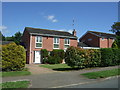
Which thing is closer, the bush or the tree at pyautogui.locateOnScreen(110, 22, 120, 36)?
the bush

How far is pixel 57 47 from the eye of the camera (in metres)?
25.5

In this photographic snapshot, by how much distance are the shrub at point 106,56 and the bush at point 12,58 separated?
8.84 metres

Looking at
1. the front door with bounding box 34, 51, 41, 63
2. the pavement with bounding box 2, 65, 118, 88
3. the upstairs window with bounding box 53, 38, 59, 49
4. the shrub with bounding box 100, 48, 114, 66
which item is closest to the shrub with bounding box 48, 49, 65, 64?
the upstairs window with bounding box 53, 38, 59, 49

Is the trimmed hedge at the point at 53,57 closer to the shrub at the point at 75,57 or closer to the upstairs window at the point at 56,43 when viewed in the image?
the upstairs window at the point at 56,43

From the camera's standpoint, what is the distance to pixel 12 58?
13.2 m

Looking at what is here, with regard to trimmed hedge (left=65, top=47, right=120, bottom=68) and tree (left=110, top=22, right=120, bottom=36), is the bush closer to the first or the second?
trimmed hedge (left=65, top=47, right=120, bottom=68)

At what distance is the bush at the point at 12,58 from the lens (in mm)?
12977

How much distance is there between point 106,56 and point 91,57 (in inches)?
96.7

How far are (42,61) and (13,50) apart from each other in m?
10.6

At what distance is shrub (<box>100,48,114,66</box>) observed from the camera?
1655 centimetres

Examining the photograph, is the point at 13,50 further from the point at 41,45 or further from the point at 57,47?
the point at 57,47

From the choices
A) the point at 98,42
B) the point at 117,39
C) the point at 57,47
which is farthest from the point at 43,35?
the point at 117,39

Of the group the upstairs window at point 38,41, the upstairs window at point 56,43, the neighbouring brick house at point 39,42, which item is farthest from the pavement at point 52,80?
the upstairs window at point 56,43

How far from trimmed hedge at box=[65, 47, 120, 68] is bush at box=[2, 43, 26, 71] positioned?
4404mm
